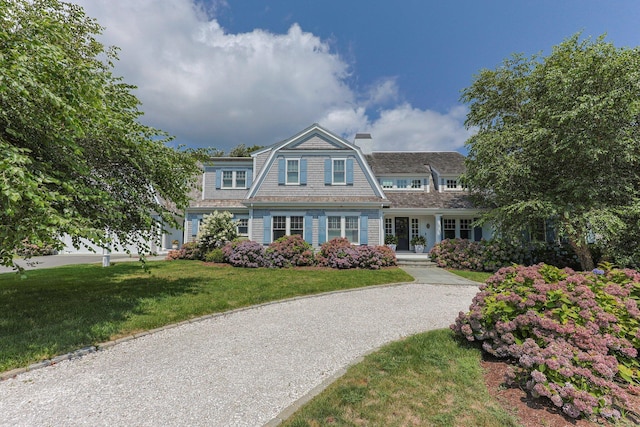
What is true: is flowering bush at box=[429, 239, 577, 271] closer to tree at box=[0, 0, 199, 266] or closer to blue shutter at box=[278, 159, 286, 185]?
blue shutter at box=[278, 159, 286, 185]

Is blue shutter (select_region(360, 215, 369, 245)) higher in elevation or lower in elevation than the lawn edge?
higher

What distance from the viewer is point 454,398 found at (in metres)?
2.98

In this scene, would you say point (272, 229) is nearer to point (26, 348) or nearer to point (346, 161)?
point (346, 161)

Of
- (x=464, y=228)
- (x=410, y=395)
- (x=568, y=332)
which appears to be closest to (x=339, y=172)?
(x=464, y=228)

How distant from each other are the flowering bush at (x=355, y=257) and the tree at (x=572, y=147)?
5478mm

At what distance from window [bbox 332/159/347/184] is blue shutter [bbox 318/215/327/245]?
2179mm

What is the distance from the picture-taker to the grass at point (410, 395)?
2.66 m

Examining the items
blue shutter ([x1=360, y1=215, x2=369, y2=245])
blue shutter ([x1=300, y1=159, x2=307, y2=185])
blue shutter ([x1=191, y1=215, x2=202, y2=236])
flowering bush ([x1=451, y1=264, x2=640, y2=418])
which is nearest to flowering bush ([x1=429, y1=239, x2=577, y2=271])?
blue shutter ([x1=360, y1=215, x2=369, y2=245])

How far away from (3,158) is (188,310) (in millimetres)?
3940

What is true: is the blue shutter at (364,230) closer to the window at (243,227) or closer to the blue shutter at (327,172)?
the blue shutter at (327,172)

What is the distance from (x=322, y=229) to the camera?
15203 millimetres

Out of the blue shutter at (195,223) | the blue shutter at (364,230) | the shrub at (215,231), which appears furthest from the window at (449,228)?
the blue shutter at (195,223)

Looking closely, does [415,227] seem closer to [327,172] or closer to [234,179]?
[327,172]

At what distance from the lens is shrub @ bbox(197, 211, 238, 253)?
14.8 metres
